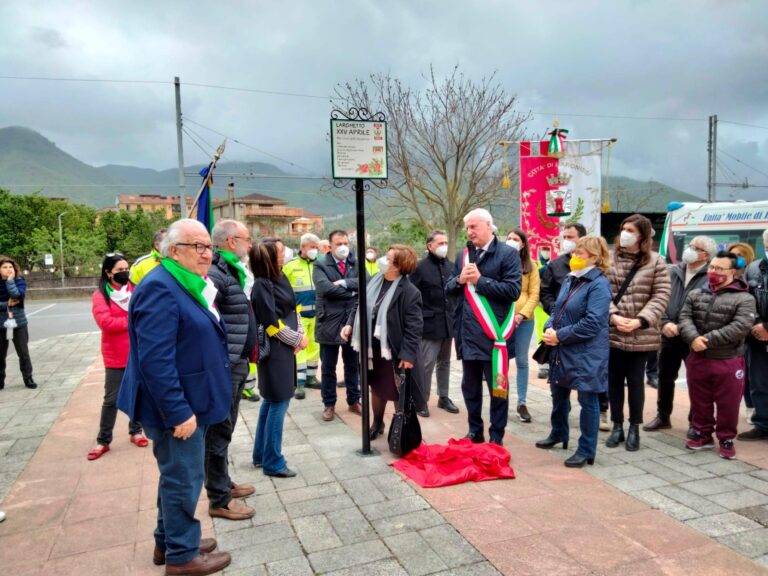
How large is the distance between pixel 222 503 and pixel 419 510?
4.10 feet

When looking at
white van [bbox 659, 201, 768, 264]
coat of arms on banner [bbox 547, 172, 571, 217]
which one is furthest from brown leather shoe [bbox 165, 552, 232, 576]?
white van [bbox 659, 201, 768, 264]

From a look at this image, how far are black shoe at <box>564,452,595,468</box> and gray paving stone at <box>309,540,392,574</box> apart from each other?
6.10 ft

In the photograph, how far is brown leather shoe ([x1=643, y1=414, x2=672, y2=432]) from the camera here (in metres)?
5.23

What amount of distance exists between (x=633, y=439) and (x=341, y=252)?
141 inches

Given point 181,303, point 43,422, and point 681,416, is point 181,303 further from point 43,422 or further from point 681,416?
point 681,416

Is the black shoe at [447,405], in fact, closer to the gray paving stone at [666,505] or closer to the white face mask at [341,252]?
the white face mask at [341,252]

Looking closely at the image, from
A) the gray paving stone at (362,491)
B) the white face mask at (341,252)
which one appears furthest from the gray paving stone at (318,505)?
the white face mask at (341,252)

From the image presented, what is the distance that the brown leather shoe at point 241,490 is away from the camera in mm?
3807

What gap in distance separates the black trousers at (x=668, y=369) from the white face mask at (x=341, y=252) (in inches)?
136

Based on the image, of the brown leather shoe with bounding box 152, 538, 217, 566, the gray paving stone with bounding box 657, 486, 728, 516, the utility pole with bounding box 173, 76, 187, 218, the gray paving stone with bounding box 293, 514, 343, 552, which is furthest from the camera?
the utility pole with bounding box 173, 76, 187, 218

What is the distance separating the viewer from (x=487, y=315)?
182 inches

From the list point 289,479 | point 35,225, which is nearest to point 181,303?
point 289,479

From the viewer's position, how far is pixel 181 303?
8.81 ft

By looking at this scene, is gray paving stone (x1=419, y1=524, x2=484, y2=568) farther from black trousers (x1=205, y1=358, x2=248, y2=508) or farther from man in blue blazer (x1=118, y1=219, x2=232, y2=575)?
black trousers (x1=205, y1=358, x2=248, y2=508)
